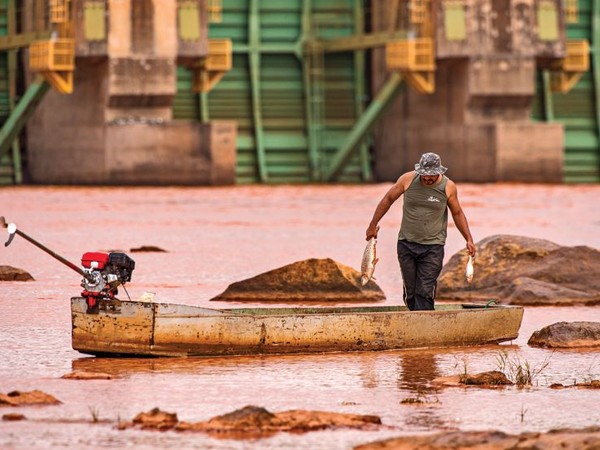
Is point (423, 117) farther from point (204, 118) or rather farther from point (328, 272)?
point (328, 272)

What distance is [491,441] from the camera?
10.8 m

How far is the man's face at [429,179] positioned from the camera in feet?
52.6

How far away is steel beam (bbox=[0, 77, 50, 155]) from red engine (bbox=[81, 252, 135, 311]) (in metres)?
37.4

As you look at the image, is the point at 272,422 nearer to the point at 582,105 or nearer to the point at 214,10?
the point at 214,10

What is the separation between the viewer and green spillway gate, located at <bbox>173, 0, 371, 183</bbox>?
58.2 meters

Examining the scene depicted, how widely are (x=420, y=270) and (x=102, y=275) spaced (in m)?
2.93

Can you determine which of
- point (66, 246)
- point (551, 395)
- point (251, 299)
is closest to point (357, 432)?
point (551, 395)

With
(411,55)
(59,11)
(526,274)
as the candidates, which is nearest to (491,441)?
(526,274)

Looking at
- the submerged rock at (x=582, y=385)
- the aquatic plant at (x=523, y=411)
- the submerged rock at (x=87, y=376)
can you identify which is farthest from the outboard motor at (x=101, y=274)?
the aquatic plant at (x=523, y=411)

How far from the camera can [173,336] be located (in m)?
14.9

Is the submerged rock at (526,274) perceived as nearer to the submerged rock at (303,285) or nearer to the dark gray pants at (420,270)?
the submerged rock at (303,285)

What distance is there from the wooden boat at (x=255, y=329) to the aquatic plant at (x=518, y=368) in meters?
0.58

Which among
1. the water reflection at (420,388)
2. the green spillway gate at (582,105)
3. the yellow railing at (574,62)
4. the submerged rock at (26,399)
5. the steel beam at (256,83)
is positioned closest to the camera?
the water reflection at (420,388)

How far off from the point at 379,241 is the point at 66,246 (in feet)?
16.8
